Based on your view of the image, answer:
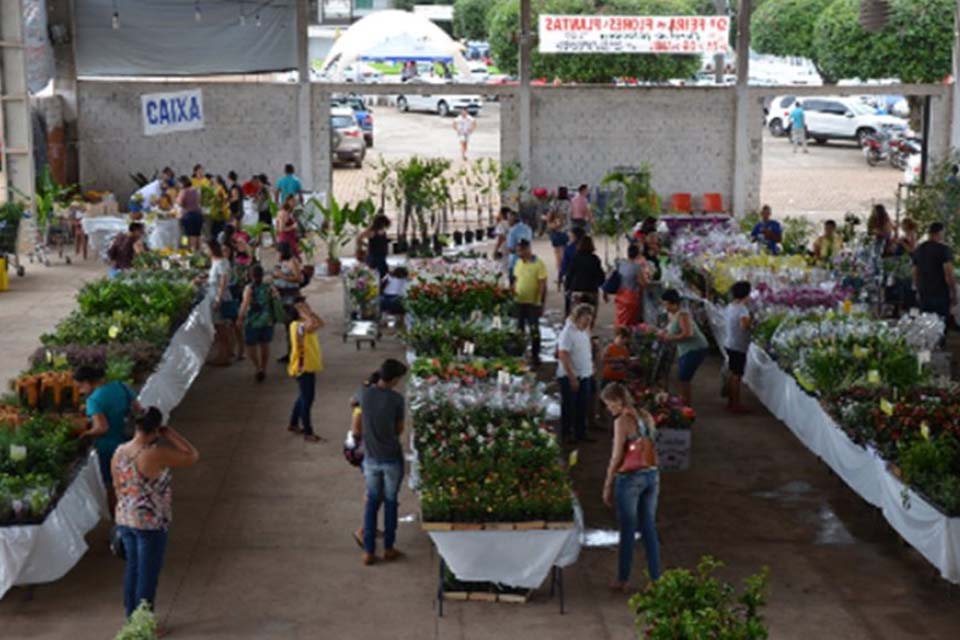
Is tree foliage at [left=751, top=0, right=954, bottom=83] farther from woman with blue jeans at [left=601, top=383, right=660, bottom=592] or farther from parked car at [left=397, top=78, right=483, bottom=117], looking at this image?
woman with blue jeans at [left=601, top=383, right=660, bottom=592]

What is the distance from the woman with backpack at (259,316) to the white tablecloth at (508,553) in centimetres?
616

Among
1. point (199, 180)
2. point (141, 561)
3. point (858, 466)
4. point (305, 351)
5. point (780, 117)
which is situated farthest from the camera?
point (780, 117)

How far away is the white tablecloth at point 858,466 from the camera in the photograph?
29.5 feet

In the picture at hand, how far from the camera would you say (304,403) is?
41.7ft

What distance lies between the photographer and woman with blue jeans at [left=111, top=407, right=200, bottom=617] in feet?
27.8

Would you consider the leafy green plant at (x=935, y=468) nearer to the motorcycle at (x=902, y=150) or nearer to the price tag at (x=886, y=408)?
the price tag at (x=886, y=408)

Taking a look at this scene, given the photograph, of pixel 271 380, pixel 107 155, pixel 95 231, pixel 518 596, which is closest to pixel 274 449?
pixel 271 380

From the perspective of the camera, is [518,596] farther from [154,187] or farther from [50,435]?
[154,187]

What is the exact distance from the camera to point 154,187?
22.8 meters

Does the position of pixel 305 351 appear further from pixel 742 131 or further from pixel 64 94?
pixel 742 131

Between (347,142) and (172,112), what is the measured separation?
30.4ft

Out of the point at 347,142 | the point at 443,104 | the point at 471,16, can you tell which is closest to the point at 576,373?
the point at 347,142

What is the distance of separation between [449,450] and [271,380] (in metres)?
5.57

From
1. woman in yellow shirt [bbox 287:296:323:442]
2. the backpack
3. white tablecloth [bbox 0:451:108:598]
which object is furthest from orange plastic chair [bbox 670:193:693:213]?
white tablecloth [bbox 0:451:108:598]
